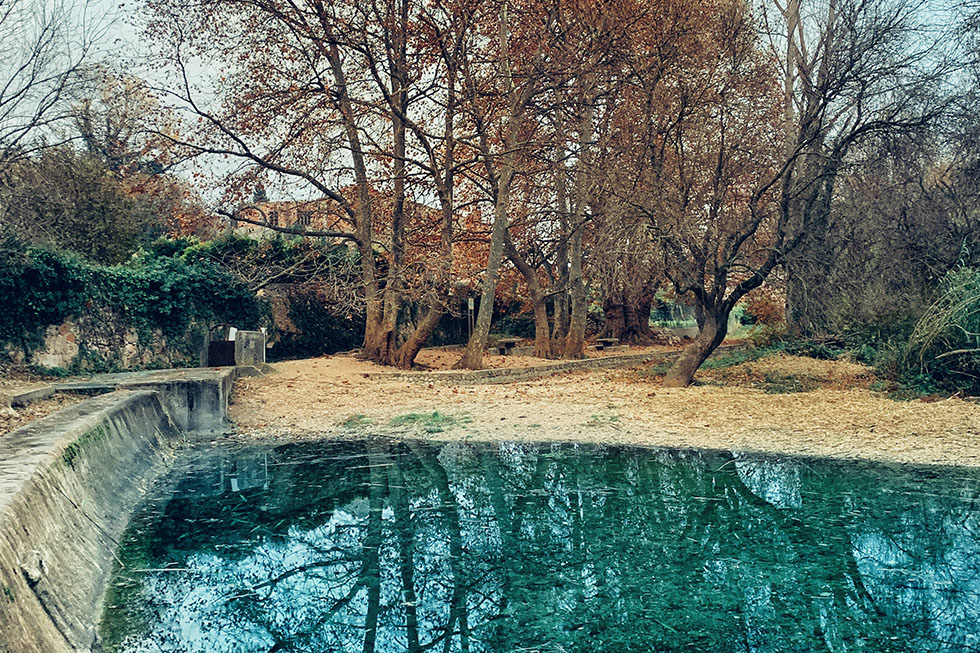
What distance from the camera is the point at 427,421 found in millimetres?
11188

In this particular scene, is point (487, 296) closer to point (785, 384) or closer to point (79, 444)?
point (785, 384)

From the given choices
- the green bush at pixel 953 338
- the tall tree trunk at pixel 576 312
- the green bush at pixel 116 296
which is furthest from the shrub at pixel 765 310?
the green bush at pixel 116 296

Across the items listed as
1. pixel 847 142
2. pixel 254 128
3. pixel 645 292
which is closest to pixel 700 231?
pixel 847 142

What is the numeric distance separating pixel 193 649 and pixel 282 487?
3.68 metres


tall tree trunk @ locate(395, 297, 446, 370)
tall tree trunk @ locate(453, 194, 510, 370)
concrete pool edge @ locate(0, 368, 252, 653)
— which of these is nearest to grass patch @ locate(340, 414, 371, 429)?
concrete pool edge @ locate(0, 368, 252, 653)

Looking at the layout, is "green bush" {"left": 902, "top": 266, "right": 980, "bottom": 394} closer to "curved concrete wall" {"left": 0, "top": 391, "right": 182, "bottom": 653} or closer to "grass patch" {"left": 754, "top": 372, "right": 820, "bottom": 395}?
"grass patch" {"left": 754, "top": 372, "right": 820, "bottom": 395}

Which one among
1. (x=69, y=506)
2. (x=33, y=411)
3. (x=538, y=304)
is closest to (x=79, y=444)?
(x=69, y=506)

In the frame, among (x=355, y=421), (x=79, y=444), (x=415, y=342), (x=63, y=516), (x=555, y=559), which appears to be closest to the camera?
(x=63, y=516)

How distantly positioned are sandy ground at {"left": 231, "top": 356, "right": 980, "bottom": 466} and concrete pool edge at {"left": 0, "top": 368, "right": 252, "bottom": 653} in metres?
2.63

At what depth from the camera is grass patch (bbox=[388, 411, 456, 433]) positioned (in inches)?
423

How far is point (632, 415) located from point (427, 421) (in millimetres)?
3065

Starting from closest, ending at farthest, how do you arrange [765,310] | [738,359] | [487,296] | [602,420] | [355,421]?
[602,420] < [355,421] < [487,296] < [738,359] < [765,310]

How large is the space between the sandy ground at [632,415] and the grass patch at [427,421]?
0.02 meters

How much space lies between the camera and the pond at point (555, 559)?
4262 millimetres
